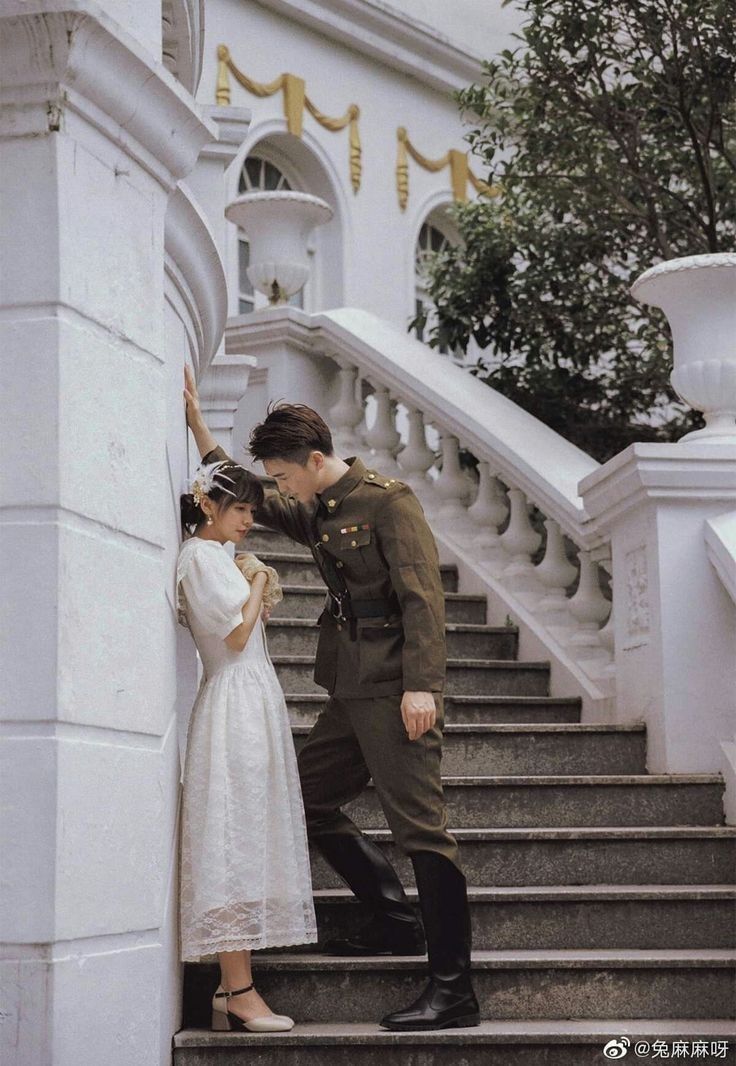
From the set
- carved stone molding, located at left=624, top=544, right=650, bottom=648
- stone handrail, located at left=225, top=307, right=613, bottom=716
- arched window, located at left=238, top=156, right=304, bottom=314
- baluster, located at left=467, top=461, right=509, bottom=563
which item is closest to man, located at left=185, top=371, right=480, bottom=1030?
carved stone molding, located at left=624, top=544, right=650, bottom=648

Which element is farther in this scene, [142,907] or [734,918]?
[734,918]

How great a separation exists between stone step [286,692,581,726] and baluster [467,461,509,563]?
0.96 meters

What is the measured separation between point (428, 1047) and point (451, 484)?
3.45m

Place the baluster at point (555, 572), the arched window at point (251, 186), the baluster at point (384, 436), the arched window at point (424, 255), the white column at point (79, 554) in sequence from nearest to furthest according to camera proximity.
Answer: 1. the white column at point (79, 554)
2. the baluster at point (555, 572)
3. the baluster at point (384, 436)
4. the arched window at point (251, 186)
5. the arched window at point (424, 255)

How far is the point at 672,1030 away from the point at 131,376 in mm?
2172

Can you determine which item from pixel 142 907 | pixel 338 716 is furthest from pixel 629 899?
pixel 142 907

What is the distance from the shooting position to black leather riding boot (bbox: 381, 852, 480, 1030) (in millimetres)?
3838

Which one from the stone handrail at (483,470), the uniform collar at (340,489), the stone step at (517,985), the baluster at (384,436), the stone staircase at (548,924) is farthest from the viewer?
the baluster at (384,436)

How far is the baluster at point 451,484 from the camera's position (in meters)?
6.81

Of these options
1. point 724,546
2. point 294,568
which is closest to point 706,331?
point 724,546

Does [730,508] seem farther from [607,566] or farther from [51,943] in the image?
[51,943]

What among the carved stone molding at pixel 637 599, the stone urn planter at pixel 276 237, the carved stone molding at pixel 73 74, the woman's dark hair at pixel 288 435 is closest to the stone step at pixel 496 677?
the carved stone molding at pixel 637 599

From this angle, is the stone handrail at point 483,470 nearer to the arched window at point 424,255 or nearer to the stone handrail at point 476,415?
the stone handrail at point 476,415

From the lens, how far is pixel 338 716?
4.25 m
